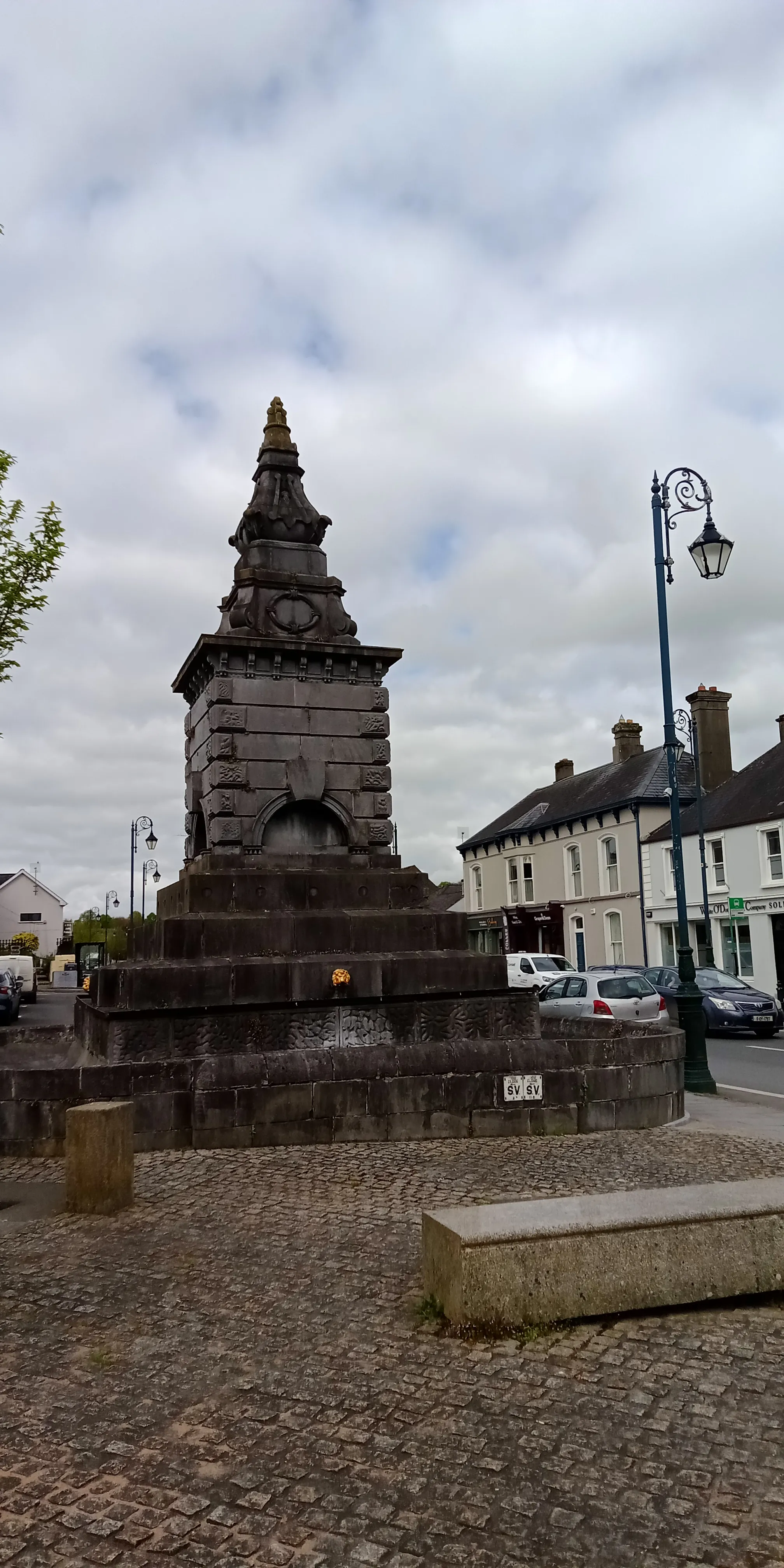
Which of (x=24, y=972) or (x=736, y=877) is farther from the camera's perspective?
(x=24, y=972)

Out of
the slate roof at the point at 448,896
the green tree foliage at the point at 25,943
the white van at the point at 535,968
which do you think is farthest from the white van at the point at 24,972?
the green tree foliage at the point at 25,943

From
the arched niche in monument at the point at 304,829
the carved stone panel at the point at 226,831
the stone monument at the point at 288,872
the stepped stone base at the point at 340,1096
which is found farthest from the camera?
the arched niche in monument at the point at 304,829

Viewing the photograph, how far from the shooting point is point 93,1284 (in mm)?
5594

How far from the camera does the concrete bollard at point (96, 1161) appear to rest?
701 cm

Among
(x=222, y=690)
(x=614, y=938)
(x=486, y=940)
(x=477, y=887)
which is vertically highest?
(x=477, y=887)

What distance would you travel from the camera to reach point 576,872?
45438mm

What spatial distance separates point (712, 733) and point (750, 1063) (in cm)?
2405

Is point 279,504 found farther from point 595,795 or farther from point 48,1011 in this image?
point 595,795

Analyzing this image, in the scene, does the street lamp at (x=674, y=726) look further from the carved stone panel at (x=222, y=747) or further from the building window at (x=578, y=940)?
the building window at (x=578, y=940)

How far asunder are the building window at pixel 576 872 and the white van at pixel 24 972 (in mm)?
23188

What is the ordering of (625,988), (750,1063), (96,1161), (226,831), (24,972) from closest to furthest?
(96,1161)
(226,831)
(750,1063)
(625,988)
(24,972)

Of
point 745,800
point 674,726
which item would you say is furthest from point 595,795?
point 674,726

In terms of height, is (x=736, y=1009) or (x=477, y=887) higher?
(x=477, y=887)

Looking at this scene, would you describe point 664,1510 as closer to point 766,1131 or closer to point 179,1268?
point 179,1268
